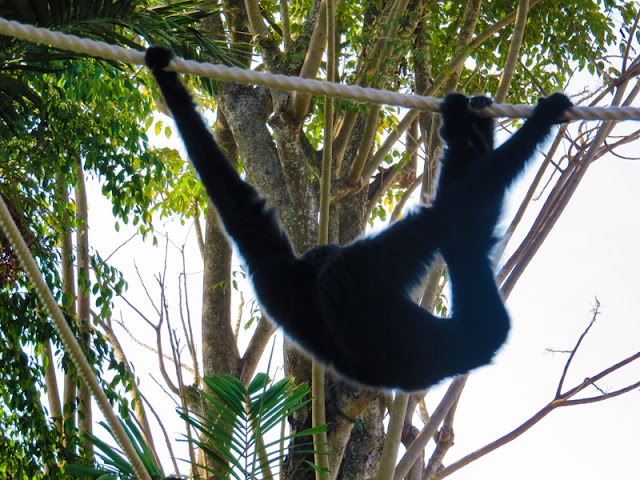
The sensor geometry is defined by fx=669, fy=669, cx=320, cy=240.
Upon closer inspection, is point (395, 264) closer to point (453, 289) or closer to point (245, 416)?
point (453, 289)

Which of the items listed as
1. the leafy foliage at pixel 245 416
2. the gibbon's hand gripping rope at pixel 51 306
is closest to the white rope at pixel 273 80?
the gibbon's hand gripping rope at pixel 51 306

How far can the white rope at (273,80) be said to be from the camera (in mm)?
2623

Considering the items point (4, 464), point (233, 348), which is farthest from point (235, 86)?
point (4, 464)

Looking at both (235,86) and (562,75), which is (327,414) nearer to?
(235,86)

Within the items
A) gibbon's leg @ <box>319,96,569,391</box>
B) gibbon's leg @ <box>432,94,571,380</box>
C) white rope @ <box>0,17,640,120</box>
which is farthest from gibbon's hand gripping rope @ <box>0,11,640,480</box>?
gibbon's leg @ <box>319,96,569,391</box>

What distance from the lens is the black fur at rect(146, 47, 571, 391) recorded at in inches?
122

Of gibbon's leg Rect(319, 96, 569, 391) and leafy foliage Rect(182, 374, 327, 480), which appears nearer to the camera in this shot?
gibbon's leg Rect(319, 96, 569, 391)

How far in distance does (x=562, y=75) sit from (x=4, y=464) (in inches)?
248

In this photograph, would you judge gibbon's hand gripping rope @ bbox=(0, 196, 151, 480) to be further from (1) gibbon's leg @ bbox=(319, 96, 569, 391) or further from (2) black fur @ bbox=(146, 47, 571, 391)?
(1) gibbon's leg @ bbox=(319, 96, 569, 391)

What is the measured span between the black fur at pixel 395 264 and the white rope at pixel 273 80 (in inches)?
6.9

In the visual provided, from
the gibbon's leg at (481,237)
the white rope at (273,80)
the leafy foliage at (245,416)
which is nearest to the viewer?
the white rope at (273,80)

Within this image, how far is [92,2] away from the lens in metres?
4.38

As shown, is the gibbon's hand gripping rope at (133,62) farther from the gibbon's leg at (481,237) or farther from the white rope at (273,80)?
the gibbon's leg at (481,237)

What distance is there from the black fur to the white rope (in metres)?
0.17
